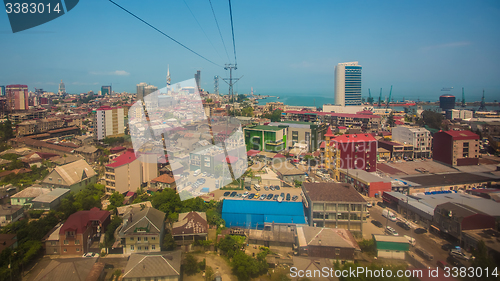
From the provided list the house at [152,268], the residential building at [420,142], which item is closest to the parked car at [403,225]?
the house at [152,268]

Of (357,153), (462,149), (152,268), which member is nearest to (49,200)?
(152,268)

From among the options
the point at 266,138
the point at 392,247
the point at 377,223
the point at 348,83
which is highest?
the point at 348,83

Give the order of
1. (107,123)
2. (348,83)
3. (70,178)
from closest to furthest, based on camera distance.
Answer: (70,178), (107,123), (348,83)

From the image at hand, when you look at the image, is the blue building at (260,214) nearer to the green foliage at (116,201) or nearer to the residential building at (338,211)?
the residential building at (338,211)

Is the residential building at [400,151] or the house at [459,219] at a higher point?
the residential building at [400,151]

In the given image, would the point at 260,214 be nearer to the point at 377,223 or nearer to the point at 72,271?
the point at 377,223

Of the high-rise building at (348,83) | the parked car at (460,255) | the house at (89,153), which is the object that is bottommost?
the parked car at (460,255)
